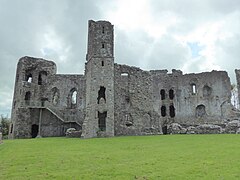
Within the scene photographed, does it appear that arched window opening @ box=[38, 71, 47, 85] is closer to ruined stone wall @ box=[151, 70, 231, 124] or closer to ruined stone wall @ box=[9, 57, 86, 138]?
ruined stone wall @ box=[9, 57, 86, 138]

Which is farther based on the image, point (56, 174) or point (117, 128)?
point (117, 128)

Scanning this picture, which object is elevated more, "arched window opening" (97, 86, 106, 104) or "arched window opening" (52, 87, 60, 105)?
"arched window opening" (52, 87, 60, 105)

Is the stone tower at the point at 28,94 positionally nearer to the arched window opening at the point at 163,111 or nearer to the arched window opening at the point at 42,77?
the arched window opening at the point at 42,77

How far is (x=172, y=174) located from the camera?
7.14 m

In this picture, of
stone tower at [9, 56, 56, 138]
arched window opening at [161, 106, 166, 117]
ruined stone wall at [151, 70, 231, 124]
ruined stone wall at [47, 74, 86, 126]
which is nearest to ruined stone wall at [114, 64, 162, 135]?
ruined stone wall at [47, 74, 86, 126]

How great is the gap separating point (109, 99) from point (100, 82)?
1.88 meters

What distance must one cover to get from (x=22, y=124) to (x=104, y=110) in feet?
41.7

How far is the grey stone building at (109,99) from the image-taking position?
82.8ft

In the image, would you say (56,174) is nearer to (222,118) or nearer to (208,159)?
(208,159)

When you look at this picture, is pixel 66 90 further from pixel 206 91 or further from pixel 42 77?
pixel 206 91

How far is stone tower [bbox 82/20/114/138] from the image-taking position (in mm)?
24156

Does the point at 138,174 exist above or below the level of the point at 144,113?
below

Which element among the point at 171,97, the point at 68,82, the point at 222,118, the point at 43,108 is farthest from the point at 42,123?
the point at 222,118

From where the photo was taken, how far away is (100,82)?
2531 cm
